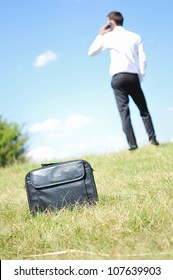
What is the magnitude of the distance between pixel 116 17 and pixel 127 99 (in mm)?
1463

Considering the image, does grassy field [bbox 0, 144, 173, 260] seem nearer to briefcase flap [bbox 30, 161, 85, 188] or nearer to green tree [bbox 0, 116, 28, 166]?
briefcase flap [bbox 30, 161, 85, 188]

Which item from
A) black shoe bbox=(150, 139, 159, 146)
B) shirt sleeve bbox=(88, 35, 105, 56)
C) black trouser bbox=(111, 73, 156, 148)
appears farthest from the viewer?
black shoe bbox=(150, 139, 159, 146)

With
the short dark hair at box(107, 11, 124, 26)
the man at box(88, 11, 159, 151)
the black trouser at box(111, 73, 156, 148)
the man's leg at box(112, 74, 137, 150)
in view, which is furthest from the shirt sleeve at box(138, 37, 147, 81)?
the short dark hair at box(107, 11, 124, 26)

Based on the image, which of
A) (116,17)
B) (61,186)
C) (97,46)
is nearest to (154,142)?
(97,46)

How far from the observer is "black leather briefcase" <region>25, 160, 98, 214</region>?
11.6 feet

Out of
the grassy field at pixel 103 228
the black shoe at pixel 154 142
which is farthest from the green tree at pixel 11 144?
the grassy field at pixel 103 228

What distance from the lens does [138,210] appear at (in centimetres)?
297

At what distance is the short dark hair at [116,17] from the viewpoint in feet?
23.9

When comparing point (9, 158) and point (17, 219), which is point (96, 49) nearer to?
point (17, 219)
